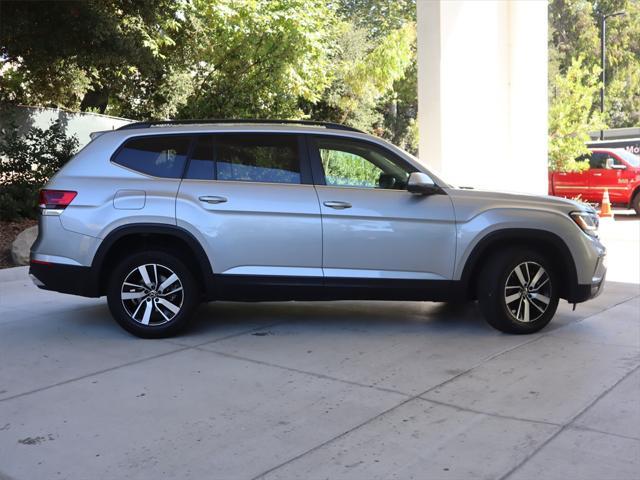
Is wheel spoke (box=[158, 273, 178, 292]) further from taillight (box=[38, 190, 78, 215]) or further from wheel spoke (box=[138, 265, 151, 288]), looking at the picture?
taillight (box=[38, 190, 78, 215])

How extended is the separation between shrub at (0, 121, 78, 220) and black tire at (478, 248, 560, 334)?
27.9ft

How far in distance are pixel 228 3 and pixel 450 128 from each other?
21.0 feet

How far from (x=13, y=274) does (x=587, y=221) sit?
7295 millimetres

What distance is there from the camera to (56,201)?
6.27 meters

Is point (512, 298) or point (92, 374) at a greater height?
point (512, 298)

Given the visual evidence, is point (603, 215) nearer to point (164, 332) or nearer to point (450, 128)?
point (450, 128)

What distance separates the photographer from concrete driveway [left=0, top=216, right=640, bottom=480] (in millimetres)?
3812

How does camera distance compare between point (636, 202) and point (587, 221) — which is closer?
point (587, 221)

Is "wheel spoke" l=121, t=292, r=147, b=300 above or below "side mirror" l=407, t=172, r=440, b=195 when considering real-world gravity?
below

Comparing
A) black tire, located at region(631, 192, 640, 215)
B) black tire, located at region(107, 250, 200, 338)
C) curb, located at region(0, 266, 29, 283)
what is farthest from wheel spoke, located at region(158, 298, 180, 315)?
black tire, located at region(631, 192, 640, 215)

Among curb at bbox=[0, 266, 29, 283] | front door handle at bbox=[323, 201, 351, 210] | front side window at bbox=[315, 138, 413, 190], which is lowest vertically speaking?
curb at bbox=[0, 266, 29, 283]

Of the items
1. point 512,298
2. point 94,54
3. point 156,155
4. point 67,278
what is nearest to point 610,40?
point 94,54

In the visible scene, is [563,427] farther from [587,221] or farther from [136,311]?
[136,311]

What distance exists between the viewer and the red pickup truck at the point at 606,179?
19.6 metres
